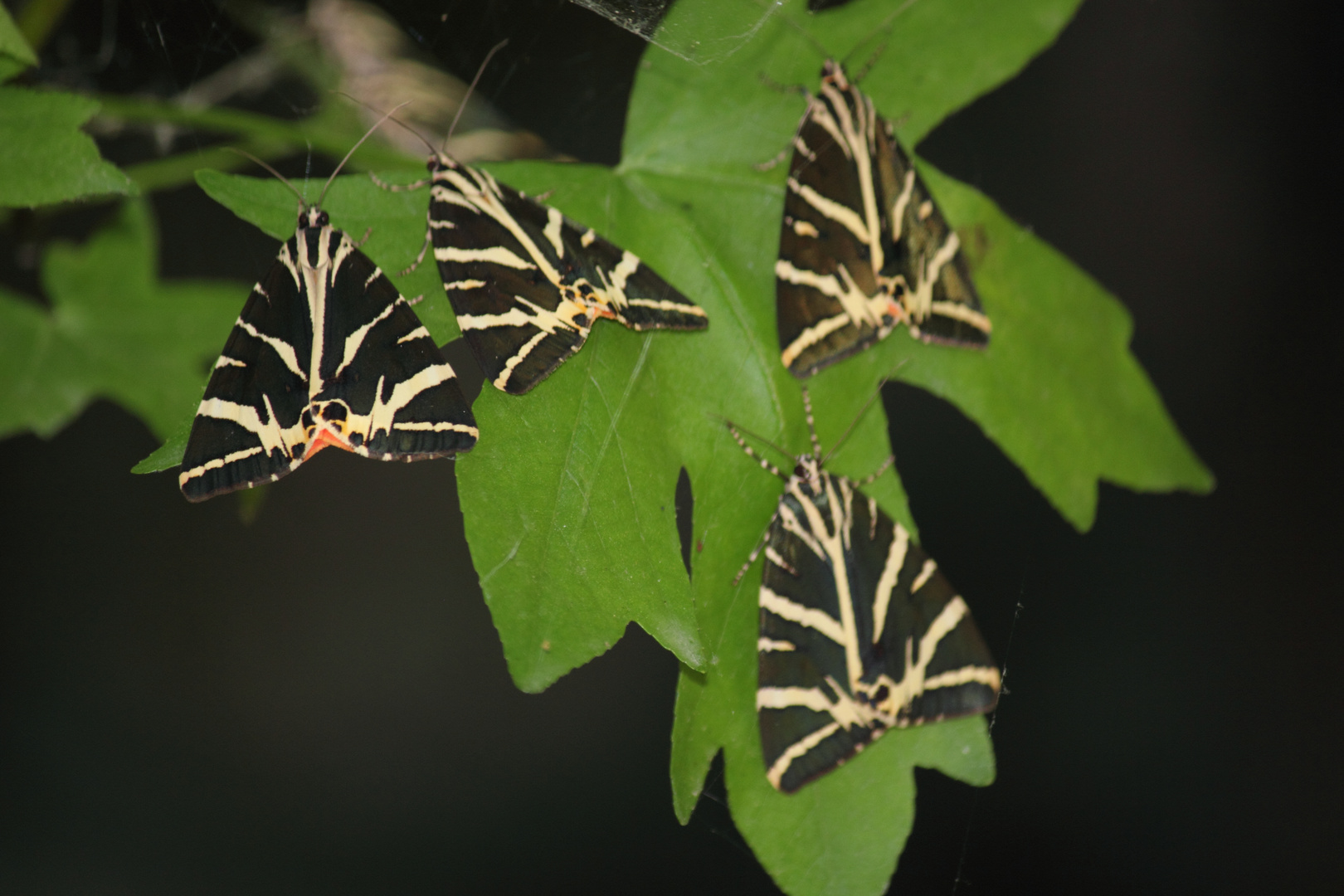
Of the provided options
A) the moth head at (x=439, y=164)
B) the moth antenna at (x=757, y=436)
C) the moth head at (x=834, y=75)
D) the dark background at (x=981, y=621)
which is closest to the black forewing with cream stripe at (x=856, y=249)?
the moth head at (x=834, y=75)

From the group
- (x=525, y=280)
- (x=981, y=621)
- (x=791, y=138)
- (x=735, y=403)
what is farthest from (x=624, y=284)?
(x=981, y=621)

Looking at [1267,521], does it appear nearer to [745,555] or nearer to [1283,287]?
[1283,287]

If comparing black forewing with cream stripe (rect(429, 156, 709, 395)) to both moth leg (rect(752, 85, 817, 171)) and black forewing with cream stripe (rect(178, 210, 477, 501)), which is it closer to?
black forewing with cream stripe (rect(178, 210, 477, 501))

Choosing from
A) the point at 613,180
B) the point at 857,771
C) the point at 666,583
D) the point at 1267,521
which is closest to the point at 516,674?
the point at 666,583

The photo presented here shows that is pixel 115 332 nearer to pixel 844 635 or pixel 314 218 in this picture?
pixel 314 218

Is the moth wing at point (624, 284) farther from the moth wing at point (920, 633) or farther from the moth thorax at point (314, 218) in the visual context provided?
the moth wing at point (920, 633)

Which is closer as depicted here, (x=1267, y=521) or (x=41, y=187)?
(x=41, y=187)

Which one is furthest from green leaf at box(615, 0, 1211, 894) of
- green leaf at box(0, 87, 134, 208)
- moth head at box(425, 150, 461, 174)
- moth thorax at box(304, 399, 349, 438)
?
green leaf at box(0, 87, 134, 208)
